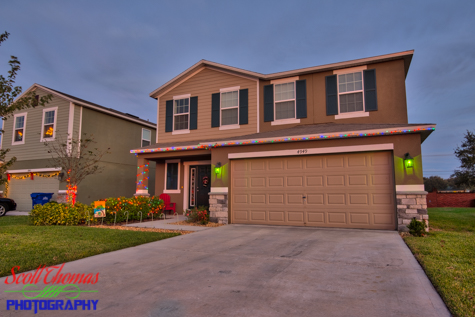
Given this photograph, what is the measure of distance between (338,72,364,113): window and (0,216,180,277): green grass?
24.5ft

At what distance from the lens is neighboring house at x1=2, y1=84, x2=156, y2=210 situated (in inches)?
597

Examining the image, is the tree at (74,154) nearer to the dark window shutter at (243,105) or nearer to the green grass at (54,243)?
the green grass at (54,243)

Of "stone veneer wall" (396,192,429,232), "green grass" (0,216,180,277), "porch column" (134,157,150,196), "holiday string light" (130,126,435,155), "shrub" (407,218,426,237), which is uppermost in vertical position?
"holiday string light" (130,126,435,155)

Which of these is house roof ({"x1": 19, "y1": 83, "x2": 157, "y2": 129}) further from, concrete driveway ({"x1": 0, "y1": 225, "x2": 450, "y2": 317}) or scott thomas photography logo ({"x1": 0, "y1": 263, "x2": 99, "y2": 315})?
scott thomas photography logo ({"x1": 0, "y1": 263, "x2": 99, "y2": 315})

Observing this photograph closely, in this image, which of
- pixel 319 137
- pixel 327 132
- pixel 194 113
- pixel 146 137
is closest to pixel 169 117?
pixel 194 113

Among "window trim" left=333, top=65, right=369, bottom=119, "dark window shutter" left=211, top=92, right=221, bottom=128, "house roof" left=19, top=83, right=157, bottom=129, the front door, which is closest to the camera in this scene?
"window trim" left=333, top=65, right=369, bottom=119

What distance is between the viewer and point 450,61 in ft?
91.5

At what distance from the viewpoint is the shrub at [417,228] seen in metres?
7.42

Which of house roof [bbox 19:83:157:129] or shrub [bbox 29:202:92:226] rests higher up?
house roof [bbox 19:83:157:129]

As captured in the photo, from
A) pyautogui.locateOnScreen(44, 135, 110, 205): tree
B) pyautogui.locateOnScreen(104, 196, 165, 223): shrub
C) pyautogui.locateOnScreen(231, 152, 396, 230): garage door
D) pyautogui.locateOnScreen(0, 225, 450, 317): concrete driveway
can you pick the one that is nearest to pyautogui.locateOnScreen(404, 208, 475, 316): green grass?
pyautogui.locateOnScreen(0, 225, 450, 317): concrete driveway

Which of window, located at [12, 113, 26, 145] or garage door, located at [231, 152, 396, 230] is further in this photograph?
window, located at [12, 113, 26, 145]

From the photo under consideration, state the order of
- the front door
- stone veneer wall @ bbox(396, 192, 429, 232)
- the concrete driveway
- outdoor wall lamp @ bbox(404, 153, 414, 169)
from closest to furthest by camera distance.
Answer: the concrete driveway, stone veneer wall @ bbox(396, 192, 429, 232), outdoor wall lamp @ bbox(404, 153, 414, 169), the front door

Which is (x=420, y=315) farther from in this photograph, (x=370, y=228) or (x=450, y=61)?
(x=450, y=61)

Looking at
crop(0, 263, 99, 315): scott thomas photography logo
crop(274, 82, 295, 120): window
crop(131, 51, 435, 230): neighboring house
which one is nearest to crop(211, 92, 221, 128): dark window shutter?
crop(131, 51, 435, 230): neighboring house
